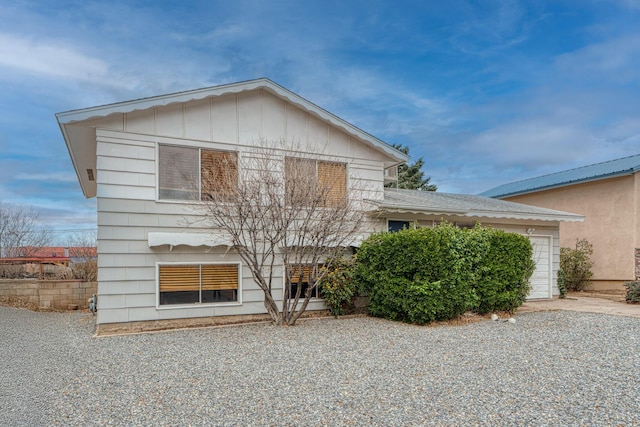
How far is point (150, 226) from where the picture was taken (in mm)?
9086

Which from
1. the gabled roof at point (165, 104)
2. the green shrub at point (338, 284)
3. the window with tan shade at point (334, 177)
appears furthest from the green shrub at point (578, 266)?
the window with tan shade at point (334, 177)

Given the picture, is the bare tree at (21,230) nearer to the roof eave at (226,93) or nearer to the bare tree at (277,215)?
the roof eave at (226,93)

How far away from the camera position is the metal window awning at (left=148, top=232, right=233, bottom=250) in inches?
347

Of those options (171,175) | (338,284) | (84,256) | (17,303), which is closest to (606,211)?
(338,284)

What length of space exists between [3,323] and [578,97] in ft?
73.5

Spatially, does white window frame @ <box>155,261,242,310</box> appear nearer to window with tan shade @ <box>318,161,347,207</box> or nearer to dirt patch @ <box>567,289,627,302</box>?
window with tan shade @ <box>318,161,347,207</box>

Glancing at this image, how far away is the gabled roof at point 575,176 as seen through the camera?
16.2 metres

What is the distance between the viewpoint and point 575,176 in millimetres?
18453

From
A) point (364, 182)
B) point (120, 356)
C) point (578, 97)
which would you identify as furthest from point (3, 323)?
point (578, 97)

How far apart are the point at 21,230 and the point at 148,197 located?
1601 centimetres

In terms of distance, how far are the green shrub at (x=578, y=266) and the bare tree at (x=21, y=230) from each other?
24.1m

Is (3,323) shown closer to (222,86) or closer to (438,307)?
(222,86)

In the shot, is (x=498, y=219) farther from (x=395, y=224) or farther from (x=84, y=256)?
(x=84, y=256)

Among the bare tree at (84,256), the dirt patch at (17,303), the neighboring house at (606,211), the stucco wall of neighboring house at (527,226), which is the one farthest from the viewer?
the neighboring house at (606,211)
